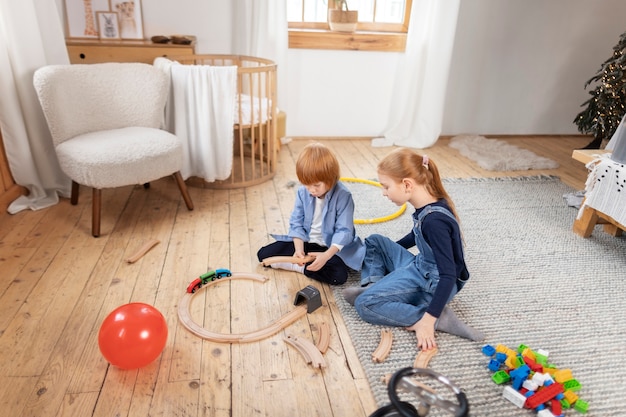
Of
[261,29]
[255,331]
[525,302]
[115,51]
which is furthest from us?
[261,29]

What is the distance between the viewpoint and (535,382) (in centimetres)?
124

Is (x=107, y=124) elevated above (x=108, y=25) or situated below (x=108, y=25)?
below

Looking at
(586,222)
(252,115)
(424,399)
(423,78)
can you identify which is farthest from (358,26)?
(424,399)

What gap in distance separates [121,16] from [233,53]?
79 cm

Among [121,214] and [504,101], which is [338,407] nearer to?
[121,214]

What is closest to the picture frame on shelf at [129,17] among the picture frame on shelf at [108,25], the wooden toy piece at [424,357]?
the picture frame on shelf at [108,25]

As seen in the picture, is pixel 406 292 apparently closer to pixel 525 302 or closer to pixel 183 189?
pixel 525 302

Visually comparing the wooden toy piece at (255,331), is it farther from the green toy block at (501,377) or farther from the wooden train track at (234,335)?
the green toy block at (501,377)

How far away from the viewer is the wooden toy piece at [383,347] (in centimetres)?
136

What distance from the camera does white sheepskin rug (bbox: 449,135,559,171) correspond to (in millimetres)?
3156

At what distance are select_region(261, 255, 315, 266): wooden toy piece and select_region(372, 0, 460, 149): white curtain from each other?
208 centimetres

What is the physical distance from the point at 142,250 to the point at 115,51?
1.51 metres

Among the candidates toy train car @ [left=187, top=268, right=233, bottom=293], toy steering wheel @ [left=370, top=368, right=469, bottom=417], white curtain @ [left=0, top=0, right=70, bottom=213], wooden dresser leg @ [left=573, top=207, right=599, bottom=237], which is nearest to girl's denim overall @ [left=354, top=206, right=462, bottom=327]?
toy train car @ [left=187, top=268, right=233, bottom=293]

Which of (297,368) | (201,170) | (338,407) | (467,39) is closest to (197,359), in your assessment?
(297,368)
